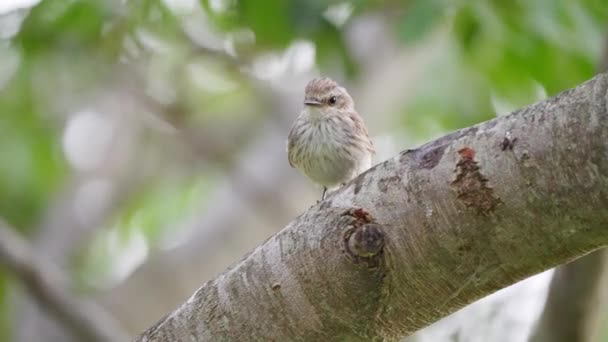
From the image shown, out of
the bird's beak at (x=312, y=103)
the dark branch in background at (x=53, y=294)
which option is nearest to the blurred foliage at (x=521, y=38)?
the bird's beak at (x=312, y=103)

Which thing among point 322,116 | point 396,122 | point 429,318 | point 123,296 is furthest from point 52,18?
point 396,122

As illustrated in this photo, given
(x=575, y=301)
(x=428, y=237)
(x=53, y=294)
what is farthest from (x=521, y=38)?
(x=53, y=294)

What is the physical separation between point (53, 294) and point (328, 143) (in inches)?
78.8

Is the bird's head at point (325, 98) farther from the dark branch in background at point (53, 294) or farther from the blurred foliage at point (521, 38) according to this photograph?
the dark branch in background at point (53, 294)

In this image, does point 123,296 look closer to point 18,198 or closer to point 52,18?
point 18,198

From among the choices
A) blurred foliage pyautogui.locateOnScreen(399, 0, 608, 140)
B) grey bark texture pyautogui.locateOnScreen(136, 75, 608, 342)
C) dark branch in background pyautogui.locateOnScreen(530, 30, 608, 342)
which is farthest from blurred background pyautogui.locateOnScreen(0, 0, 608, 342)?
grey bark texture pyautogui.locateOnScreen(136, 75, 608, 342)

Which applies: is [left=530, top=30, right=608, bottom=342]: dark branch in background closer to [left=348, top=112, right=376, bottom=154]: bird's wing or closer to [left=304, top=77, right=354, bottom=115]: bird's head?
[left=348, top=112, right=376, bottom=154]: bird's wing

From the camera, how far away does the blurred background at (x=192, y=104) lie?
496 centimetres

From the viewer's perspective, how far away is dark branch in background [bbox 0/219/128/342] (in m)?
5.70

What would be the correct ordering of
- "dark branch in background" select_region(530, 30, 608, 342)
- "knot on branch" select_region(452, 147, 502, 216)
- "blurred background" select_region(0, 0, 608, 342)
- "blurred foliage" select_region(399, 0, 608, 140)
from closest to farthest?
1. "knot on branch" select_region(452, 147, 502, 216)
2. "dark branch in background" select_region(530, 30, 608, 342)
3. "blurred foliage" select_region(399, 0, 608, 140)
4. "blurred background" select_region(0, 0, 608, 342)

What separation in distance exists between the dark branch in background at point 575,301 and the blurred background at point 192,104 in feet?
4.76

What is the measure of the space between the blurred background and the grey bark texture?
2.03m

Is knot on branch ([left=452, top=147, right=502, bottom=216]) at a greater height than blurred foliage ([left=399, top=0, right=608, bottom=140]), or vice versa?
blurred foliage ([left=399, top=0, right=608, bottom=140])

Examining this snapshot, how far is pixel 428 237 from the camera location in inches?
91.0
